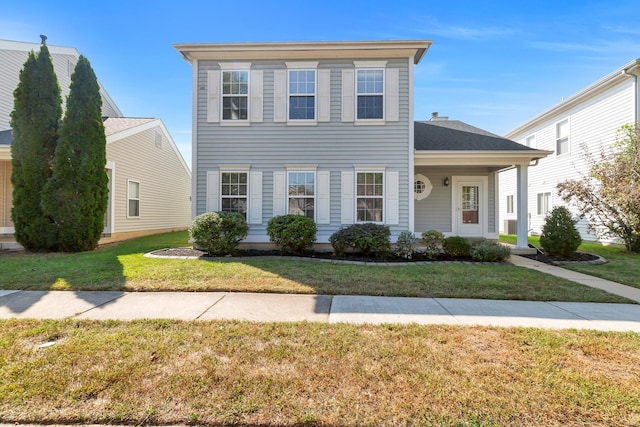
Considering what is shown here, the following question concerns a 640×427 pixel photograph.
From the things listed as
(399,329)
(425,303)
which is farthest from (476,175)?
(399,329)

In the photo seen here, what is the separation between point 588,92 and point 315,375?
1571 cm

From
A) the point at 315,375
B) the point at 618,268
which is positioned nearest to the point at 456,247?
the point at 618,268

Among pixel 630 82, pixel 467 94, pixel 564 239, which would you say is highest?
pixel 467 94

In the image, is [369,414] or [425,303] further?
[425,303]

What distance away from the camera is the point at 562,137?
13508 millimetres

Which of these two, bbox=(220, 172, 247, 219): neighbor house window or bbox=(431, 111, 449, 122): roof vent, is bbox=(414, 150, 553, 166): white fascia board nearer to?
bbox=(431, 111, 449, 122): roof vent

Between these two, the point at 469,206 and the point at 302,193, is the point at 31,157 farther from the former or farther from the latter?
the point at 469,206

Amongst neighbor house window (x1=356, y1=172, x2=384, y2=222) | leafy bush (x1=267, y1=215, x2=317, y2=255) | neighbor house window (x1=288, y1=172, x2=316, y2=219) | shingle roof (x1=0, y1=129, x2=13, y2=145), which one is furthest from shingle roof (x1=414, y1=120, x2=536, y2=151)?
shingle roof (x1=0, y1=129, x2=13, y2=145)

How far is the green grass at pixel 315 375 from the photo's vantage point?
197cm

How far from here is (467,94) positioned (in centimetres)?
1461

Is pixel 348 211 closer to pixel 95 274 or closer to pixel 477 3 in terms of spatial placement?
pixel 95 274

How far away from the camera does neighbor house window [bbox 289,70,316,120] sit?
930 cm

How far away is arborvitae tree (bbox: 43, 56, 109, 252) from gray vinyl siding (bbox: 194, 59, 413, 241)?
291 centimetres

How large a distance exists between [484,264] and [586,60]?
11127 millimetres
